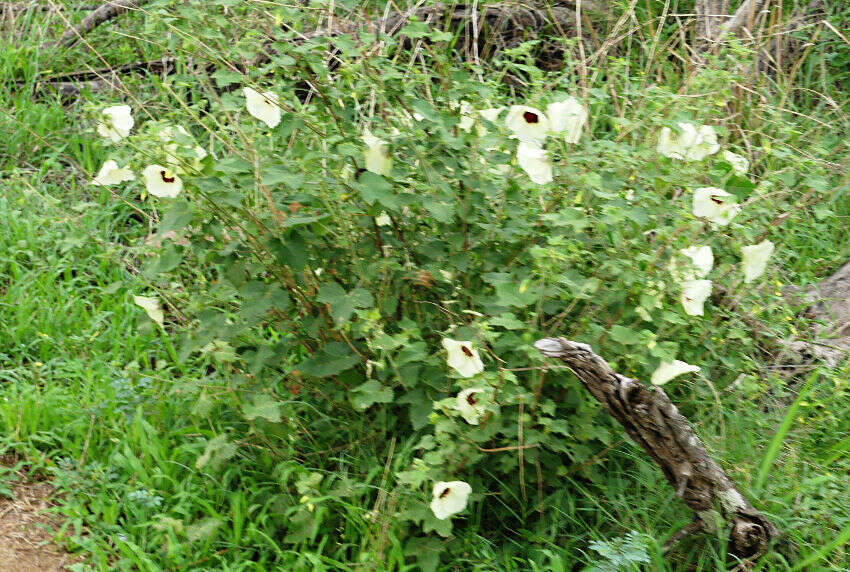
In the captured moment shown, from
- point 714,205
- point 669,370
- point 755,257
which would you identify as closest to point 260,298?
point 669,370

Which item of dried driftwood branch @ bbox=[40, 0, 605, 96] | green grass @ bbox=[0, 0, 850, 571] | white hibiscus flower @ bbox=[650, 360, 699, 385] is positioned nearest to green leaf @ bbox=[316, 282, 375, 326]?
green grass @ bbox=[0, 0, 850, 571]

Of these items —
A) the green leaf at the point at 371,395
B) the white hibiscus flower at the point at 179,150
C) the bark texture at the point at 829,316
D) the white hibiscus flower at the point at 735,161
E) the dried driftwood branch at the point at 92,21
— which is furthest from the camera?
the dried driftwood branch at the point at 92,21

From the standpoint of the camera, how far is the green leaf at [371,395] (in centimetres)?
261

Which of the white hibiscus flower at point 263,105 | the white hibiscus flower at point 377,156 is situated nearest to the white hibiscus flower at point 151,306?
the white hibiscus flower at point 263,105

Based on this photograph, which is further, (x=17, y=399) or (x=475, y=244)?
(x=17, y=399)

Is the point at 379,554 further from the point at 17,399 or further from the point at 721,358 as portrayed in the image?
the point at 17,399

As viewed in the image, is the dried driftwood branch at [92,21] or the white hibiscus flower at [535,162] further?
the dried driftwood branch at [92,21]

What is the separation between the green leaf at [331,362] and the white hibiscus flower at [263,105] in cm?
65

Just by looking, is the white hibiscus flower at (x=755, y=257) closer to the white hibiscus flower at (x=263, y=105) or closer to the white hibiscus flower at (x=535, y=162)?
the white hibiscus flower at (x=535, y=162)

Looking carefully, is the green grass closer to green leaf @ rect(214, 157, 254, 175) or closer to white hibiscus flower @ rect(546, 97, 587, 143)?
green leaf @ rect(214, 157, 254, 175)

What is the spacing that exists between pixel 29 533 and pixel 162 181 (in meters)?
1.20

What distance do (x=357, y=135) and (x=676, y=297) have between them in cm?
98

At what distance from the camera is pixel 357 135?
8.94ft

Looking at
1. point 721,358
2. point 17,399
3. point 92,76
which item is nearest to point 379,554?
point 721,358
